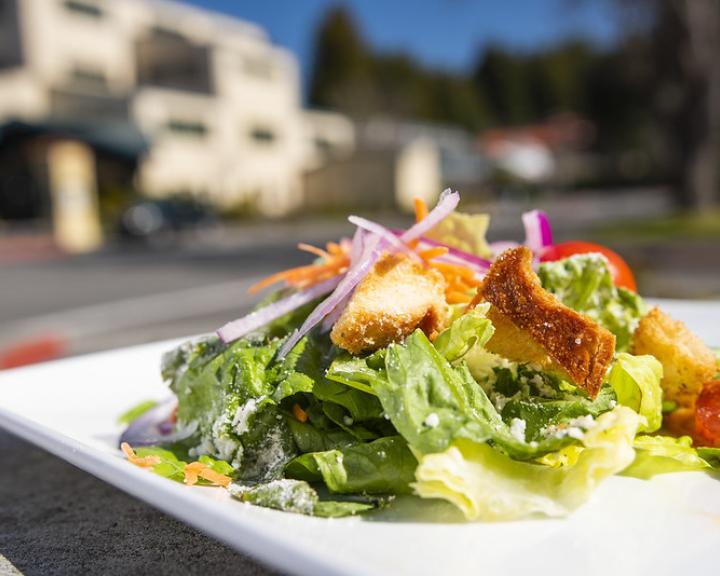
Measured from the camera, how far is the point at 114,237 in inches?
1166

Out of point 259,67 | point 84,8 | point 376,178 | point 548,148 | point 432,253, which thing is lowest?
point 376,178

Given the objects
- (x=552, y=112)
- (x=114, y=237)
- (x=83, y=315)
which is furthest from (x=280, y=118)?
(x=552, y=112)

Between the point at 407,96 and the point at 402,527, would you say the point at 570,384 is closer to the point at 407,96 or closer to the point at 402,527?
the point at 402,527

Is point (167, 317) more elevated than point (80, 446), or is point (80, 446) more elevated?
point (80, 446)

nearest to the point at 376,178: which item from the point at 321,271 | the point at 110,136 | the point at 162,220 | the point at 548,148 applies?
the point at 110,136

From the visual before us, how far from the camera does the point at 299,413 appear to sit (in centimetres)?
203

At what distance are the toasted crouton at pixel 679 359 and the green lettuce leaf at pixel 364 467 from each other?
934 mm

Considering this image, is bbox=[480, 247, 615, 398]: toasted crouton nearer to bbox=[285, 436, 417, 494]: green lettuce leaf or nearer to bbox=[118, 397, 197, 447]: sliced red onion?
bbox=[285, 436, 417, 494]: green lettuce leaf

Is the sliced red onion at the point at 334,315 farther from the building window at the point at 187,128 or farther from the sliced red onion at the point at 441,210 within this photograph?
the building window at the point at 187,128

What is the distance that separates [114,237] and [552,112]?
80334mm

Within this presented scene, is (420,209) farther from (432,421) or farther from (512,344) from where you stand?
(432,421)

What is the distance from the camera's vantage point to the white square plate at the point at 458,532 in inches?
49.4

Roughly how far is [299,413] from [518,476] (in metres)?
0.63

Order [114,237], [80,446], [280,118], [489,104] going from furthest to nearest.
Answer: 1. [489,104]
2. [280,118]
3. [114,237]
4. [80,446]
